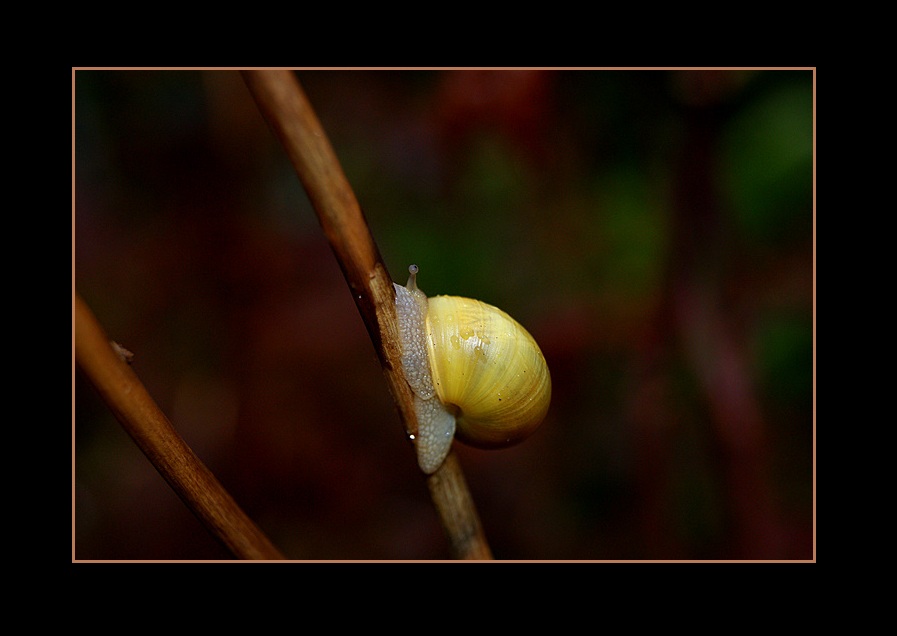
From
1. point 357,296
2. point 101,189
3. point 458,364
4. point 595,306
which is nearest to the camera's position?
point 357,296

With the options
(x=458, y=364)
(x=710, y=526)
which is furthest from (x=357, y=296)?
(x=710, y=526)

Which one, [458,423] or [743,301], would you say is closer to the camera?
[458,423]

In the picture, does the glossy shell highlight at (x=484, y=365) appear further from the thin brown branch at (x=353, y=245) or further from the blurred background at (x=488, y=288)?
the blurred background at (x=488, y=288)

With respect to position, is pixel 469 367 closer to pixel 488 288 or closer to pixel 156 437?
pixel 156 437

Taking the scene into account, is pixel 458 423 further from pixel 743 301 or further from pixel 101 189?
pixel 101 189

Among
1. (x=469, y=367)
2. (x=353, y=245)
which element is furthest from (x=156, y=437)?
(x=469, y=367)

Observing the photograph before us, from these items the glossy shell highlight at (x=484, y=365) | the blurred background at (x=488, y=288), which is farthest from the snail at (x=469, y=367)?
the blurred background at (x=488, y=288)
